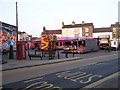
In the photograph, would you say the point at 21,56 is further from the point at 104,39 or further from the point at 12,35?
A: the point at 104,39

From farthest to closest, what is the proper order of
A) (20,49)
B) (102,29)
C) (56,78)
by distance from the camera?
(102,29) → (20,49) → (56,78)

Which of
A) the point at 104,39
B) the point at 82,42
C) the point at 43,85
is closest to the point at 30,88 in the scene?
the point at 43,85

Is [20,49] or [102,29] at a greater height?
[102,29]

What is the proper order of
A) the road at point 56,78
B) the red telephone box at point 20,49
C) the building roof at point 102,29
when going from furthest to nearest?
the building roof at point 102,29
the red telephone box at point 20,49
the road at point 56,78

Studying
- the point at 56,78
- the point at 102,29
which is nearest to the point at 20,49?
the point at 56,78

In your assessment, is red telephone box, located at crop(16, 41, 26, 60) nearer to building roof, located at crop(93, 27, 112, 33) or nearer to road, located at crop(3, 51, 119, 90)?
road, located at crop(3, 51, 119, 90)

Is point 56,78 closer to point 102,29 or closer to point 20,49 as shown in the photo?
point 20,49

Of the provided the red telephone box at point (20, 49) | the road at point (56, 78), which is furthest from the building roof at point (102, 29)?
the road at point (56, 78)

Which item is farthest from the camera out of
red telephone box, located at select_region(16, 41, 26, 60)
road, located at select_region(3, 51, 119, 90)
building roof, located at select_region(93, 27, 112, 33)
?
building roof, located at select_region(93, 27, 112, 33)

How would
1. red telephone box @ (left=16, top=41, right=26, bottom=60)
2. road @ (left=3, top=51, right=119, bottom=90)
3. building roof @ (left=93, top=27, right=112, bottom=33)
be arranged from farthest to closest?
1. building roof @ (left=93, top=27, right=112, bottom=33)
2. red telephone box @ (left=16, top=41, right=26, bottom=60)
3. road @ (left=3, top=51, right=119, bottom=90)

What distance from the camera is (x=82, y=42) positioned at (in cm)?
4509

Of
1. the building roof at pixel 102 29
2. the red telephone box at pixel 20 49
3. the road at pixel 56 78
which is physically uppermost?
the building roof at pixel 102 29

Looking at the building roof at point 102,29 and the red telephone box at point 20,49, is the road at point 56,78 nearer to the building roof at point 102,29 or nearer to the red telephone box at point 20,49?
the red telephone box at point 20,49

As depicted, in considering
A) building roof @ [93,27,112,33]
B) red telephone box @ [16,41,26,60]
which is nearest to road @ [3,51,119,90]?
red telephone box @ [16,41,26,60]
